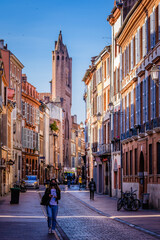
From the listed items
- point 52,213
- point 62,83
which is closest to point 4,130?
point 52,213

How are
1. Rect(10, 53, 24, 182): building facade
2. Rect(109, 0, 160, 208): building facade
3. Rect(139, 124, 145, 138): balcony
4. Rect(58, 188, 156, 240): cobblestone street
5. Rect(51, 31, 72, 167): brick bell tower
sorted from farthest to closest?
Rect(51, 31, 72, 167): brick bell tower
Rect(10, 53, 24, 182): building facade
Rect(139, 124, 145, 138): balcony
Rect(109, 0, 160, 208): building facade
Rect(58, 188, 156, 240): cobblestone street

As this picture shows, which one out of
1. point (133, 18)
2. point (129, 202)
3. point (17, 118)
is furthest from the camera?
point (17, 118)

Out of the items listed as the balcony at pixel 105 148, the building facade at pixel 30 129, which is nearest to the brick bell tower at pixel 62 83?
the building facade at pixel 30 129

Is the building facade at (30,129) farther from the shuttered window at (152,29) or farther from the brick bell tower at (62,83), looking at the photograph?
the brick bell tower at (62,83)

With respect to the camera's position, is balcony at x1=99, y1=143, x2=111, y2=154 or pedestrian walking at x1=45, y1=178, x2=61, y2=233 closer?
pedestrian walking at x1=45, y1=178, x2=61, y2=233

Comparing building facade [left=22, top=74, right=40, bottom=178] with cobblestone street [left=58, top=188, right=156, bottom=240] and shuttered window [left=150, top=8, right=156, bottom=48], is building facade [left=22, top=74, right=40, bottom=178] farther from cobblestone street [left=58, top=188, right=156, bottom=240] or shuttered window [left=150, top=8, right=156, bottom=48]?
cobblestone street [left=58, top=188, right=156, bottom=240]

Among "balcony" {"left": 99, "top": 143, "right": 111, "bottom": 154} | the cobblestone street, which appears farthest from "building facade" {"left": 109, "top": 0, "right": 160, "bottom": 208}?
the cobblestone street

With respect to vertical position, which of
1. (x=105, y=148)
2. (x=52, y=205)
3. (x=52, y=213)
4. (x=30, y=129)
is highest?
(x=30, y=129)

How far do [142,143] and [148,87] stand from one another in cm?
348

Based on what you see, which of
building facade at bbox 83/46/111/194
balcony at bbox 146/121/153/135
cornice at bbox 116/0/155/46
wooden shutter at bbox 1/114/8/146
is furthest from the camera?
building facade at bbox 83/46/111/194

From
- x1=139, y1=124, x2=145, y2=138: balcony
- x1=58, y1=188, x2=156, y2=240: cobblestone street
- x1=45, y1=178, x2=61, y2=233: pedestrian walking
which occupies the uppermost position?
x1=139, y1=124, x2=145, y2=138: balcony

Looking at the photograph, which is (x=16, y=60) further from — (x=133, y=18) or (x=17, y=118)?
(x=133, y=18)

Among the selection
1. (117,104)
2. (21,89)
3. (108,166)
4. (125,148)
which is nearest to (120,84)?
(117,104)

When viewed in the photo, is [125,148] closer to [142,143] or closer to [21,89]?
[142,143]
